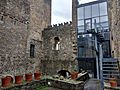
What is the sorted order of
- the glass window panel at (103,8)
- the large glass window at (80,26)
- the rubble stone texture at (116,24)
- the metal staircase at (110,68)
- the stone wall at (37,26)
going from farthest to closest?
the stone wall at (37,26) < the large glass window at (80,26) < the glass window panel at (103,8) < the metal staircase at (110,68) < the rubble stone texture at (116,24)

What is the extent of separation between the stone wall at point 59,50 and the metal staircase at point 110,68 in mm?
3406

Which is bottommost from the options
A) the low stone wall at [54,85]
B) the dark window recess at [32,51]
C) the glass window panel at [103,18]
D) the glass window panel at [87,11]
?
the low stone wall at [54,85]

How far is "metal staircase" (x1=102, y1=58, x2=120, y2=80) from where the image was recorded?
25.3ft

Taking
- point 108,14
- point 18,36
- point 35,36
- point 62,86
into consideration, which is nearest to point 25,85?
point 62,86

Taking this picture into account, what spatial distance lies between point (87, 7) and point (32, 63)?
688 cm

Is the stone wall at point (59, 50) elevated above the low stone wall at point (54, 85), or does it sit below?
above

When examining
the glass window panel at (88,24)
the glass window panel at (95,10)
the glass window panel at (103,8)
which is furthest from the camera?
the glass window panel at (95,10)

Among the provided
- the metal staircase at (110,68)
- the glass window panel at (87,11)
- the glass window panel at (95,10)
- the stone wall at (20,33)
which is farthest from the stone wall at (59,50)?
the metal staircase at (110,68)

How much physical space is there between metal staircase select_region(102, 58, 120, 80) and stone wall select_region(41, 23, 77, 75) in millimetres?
3406

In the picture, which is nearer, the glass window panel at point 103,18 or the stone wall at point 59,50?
the glass window panel at point 103,18

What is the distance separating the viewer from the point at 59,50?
1230 cm

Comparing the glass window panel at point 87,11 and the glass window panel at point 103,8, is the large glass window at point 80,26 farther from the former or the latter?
the glass window panel at point 103,8

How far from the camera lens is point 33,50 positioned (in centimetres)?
1291

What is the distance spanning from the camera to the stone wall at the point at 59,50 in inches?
457
